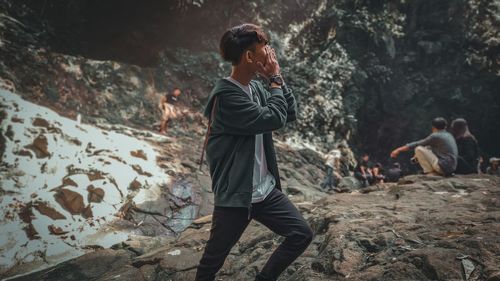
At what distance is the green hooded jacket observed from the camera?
240 centimetres

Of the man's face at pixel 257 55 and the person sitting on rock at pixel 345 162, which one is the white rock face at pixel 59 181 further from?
the person sitting on rock at pixel 345 162

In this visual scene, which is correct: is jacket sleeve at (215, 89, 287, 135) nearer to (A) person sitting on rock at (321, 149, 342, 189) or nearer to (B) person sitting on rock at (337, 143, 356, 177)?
(A) person sitting on rock at (321, 149, 342, 189)

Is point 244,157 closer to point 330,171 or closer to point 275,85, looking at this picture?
point 275,85

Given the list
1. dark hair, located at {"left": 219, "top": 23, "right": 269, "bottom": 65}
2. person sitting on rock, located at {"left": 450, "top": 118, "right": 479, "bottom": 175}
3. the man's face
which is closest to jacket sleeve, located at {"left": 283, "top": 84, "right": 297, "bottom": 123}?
the man's face

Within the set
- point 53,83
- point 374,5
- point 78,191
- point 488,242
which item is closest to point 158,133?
point 53,83

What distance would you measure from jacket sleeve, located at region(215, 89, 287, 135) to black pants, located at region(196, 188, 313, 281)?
21.0 inches

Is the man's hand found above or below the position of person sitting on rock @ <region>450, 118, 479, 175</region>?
above

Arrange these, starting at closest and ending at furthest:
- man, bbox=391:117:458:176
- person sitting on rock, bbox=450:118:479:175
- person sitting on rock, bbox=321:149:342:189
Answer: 1. man, bbox=391:117:458:176
2. person sitting on rock, bbox=450:118:479:175
3. person sitting on rock, bbox=321:149:342:189

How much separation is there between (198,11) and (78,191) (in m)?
10.1

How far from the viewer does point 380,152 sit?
64.8 ft

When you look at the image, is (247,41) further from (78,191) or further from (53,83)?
(53,83)

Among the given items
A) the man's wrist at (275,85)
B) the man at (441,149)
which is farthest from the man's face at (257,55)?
the man at (441,149)

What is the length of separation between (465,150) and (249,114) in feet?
24.6

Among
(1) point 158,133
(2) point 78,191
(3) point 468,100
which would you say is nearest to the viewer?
(2) point 78,191
